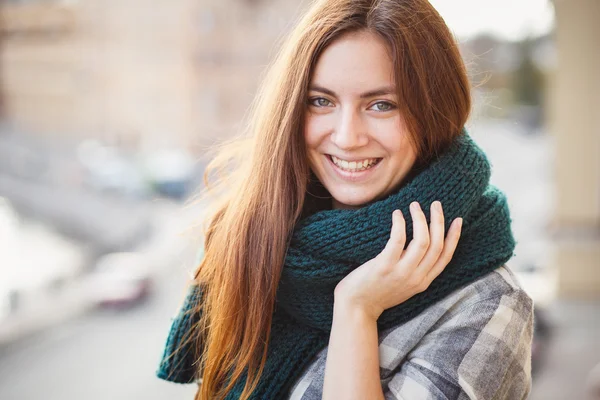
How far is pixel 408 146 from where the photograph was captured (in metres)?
1.10

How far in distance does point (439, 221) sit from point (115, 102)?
65.8 ft

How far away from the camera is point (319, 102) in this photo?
1.13 metres

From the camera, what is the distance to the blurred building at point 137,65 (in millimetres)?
Result: 19031

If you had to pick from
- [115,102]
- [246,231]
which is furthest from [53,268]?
[246,231]

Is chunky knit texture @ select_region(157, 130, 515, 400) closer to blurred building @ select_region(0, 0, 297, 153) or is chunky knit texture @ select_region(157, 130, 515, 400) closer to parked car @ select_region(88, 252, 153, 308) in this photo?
parked car @ select_region(88, 252, 153, 308)

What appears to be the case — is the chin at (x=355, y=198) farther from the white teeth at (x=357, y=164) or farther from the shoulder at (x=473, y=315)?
the shoulder at (x=473, y=315)

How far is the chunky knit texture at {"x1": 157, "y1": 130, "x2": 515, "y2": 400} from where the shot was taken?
1.07 metres

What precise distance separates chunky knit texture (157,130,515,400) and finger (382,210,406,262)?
25 mm

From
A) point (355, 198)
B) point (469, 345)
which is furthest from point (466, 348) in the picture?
point (355, 198)

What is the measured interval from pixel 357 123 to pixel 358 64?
10 centimetres

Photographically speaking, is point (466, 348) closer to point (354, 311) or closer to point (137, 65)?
point (354, 311)

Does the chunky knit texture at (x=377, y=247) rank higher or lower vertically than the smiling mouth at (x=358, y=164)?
lower

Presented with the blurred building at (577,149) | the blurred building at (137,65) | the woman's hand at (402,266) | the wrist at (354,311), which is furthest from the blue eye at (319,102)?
the blurred building at (137,65)

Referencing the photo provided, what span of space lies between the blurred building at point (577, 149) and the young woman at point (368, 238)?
5.64 metres
